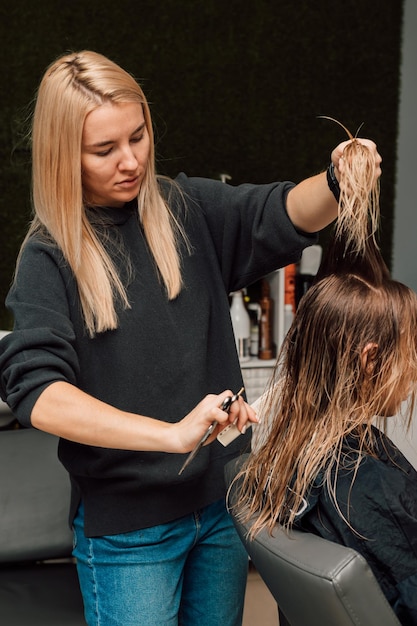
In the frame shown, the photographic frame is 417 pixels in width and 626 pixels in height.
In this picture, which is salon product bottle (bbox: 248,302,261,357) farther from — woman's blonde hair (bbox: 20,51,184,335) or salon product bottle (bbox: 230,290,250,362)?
woman's blonde hair (bbox: 20,51,184,335)

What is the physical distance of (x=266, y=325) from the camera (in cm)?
302

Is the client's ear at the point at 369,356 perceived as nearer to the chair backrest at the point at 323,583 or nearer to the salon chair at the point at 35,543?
the chair backrest at the point at 323,583

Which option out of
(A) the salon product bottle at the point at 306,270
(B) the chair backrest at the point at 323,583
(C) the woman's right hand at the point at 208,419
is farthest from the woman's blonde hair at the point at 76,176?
(A) the salon product bottle at the point at 306,270

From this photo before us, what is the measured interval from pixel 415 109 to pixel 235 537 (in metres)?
2.50

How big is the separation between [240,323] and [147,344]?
1.59 metres

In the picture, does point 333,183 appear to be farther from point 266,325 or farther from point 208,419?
point 266,325

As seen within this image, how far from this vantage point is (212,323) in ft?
4.98

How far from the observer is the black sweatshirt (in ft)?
4.36

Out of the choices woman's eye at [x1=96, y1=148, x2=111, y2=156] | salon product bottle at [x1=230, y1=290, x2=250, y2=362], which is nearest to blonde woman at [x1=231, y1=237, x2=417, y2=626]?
woman's eye at [x1=96, y1=148, x2=111, y2=156]

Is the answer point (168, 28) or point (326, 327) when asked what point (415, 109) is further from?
point (326, 327)

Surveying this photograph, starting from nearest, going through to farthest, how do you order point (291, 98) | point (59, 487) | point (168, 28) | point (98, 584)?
point (98, 584), point (59, 487), point (168, 28), point (291, 98)

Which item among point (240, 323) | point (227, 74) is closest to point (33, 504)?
point (240, 323)

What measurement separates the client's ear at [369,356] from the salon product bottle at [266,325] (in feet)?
5.50

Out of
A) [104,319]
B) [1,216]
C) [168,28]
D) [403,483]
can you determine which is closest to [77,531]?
[104,319]
